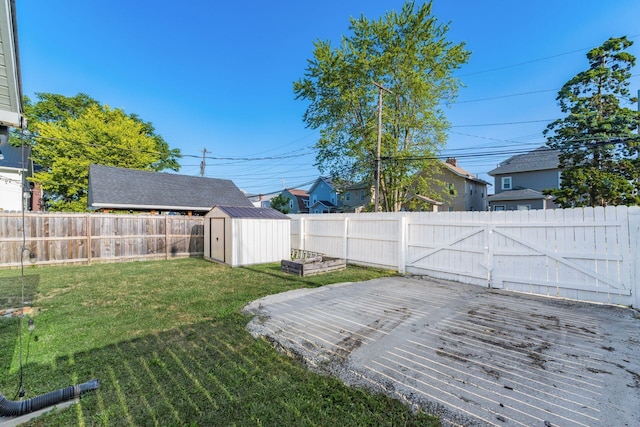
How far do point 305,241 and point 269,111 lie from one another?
1498cm

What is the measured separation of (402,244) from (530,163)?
1927 cm

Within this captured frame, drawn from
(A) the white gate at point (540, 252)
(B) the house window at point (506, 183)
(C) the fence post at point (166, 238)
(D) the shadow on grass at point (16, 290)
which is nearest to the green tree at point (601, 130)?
(A) the white gate at point (540, 252)

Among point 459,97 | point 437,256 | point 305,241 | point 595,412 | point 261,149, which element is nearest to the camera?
point 595,412

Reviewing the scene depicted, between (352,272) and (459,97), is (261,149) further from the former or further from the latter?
(352,272)

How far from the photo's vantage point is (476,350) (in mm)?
3361

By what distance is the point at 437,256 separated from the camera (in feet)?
25.5

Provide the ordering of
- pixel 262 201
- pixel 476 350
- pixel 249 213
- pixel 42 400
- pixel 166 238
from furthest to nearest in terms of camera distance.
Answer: pixel 262 201 → pixel 166 238 → pixel 249 213 → pixel 476 350 → pixel 42 400

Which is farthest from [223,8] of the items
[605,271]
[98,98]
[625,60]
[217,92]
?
[98,98]

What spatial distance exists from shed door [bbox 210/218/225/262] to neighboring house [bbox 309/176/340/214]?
801 inches

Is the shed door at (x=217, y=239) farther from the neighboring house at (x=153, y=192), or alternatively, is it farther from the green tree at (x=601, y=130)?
the green tree at (x=601, y=130)

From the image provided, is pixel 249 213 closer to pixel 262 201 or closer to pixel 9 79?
pixel 9 79

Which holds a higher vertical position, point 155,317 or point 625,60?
point 625,60

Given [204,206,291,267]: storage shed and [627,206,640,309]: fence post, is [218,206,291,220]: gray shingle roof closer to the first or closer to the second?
[204,206,291,267]: storage shed

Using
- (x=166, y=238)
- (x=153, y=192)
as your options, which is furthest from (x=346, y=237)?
(x=153, y=192)
